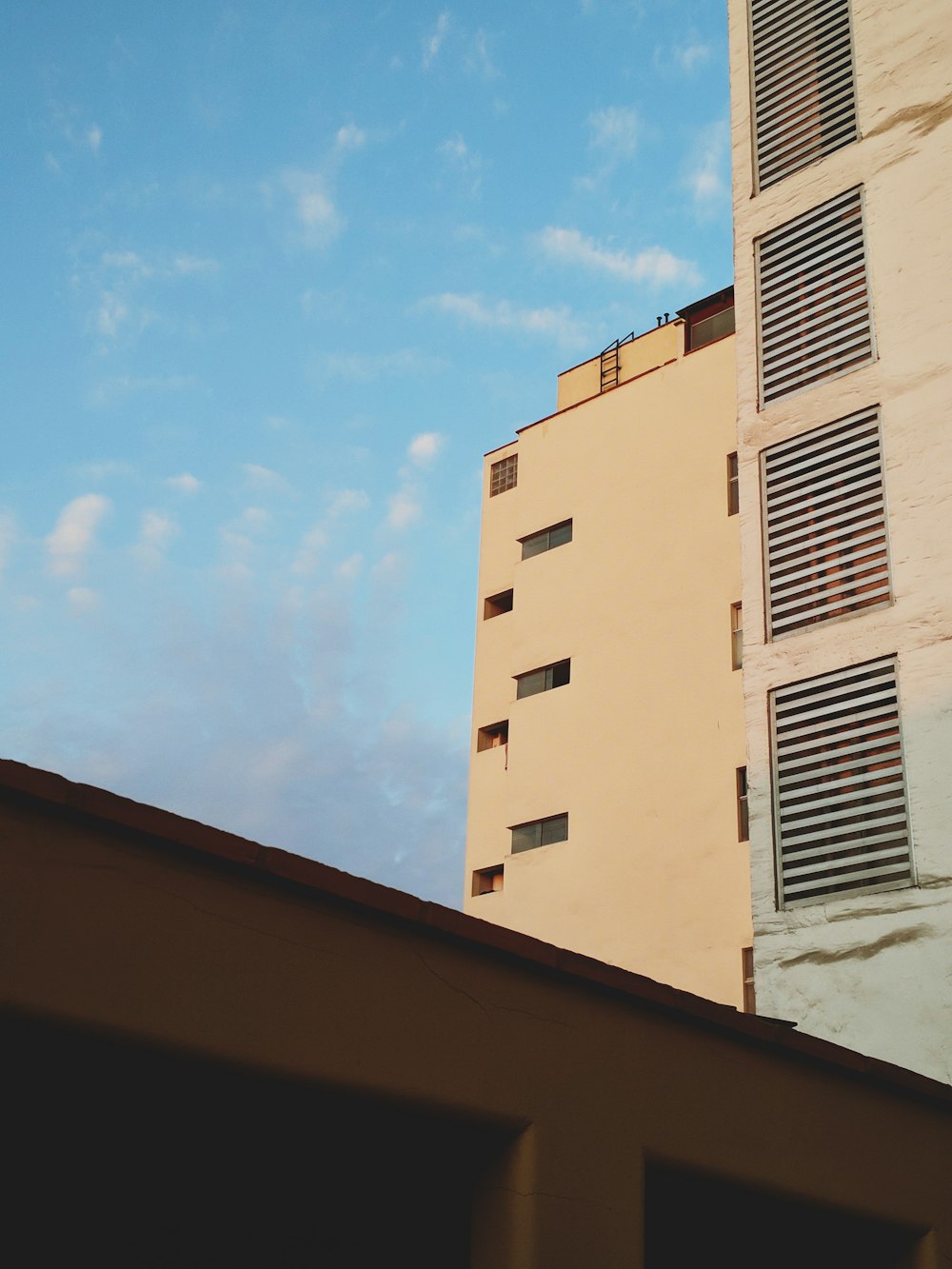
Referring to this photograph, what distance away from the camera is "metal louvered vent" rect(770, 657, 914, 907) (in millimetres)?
13875

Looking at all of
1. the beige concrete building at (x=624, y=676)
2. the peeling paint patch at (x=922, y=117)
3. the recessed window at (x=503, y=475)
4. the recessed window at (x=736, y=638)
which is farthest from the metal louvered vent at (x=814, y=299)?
the recessed window at (x=503, y=475)

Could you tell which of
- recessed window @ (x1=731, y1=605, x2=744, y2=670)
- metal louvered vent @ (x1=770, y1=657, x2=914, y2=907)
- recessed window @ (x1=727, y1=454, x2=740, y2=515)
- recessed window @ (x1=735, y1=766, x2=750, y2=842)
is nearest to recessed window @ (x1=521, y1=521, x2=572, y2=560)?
recessed window @ (x1=727, y1=454, x2=740, y2=515)

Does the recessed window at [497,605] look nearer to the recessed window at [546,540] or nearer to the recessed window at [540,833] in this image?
the recessed window at [546,540]

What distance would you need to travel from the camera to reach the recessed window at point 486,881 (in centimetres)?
2880

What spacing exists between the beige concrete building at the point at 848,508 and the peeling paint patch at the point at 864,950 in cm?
3

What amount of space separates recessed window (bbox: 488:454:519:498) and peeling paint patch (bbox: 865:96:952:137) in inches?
653

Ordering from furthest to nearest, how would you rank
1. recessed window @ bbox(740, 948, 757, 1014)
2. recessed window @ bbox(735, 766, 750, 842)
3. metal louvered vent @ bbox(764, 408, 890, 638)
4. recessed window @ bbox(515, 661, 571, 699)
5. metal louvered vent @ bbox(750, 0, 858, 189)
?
recessed window @ bbox(515, 661, 571, 699) < recessed window @ bbox(735, 766, 750, 842) < recessed window @ bbox(740, 948, 757, 1014) < metal louvered vent @ bbox(750, 0, 858, 189) < metal louvered vent @ bbox(764, 408, 890, 638)

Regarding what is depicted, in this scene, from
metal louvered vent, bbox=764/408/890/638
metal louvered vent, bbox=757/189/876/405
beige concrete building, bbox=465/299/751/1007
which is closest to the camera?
metal louvered vent, bbox=764/408/890/638

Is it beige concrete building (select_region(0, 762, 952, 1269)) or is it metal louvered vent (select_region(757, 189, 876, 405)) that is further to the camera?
metal louvered vent (select_region(757, 189, 876, 405))

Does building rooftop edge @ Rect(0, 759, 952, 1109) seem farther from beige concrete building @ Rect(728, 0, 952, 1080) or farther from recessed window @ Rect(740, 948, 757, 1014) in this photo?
recessed window @ Rect(740, 948, 757, 1014)

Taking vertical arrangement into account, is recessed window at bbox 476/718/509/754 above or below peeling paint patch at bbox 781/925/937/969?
above

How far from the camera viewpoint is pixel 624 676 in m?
27.5

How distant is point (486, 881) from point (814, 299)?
52.0 feet

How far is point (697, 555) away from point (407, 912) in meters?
21.5
